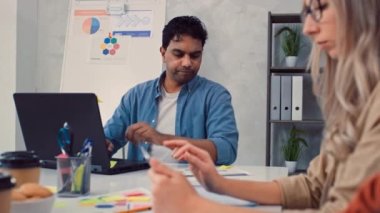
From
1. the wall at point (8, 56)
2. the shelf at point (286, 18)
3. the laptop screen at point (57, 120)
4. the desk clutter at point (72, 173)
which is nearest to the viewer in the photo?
the desk clutter at point (72, 173)

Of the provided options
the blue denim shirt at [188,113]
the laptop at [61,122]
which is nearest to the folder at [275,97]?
the blue denim shirt at [188,113]

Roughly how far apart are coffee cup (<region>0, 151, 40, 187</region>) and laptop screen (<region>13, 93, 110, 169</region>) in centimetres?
29

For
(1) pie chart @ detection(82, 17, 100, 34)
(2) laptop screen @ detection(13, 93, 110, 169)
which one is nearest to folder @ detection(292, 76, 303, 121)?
(1) pie chart @ detection(82, 17, 100, 34)

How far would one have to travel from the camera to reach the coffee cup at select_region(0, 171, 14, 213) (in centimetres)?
75

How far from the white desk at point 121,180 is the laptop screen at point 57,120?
0.08m

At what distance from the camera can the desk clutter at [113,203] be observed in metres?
1.00

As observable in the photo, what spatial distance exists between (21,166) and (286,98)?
2.06 metres

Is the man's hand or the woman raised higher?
the woman

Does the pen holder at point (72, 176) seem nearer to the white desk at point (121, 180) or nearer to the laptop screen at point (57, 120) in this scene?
the white desk at point (121, 180)

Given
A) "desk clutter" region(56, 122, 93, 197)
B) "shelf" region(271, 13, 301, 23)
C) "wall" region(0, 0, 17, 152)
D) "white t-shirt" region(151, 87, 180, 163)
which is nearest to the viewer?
"desk clutter" region(56, 122, 93, 197)

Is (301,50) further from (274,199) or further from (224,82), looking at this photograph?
(274,199)

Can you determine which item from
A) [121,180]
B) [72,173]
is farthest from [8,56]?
[72,173]

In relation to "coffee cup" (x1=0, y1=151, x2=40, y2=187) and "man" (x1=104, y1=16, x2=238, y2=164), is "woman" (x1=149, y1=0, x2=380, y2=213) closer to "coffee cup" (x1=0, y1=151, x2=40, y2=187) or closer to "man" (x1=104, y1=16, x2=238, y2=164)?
"coffee cup" (x1=0, y1=151, x2=40, y2=187)

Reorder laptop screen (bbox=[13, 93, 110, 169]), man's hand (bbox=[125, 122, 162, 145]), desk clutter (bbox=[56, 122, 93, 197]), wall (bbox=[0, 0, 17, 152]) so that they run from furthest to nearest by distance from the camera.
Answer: wall (bbox=[0, 0, 17, 152]) < man's hand (bbox=[125, 122, 162, 145]) < laptop screen (bbox=[13, 93, 110, 169]) < desk clutter (bbox=[56, 122, 93, 197])
